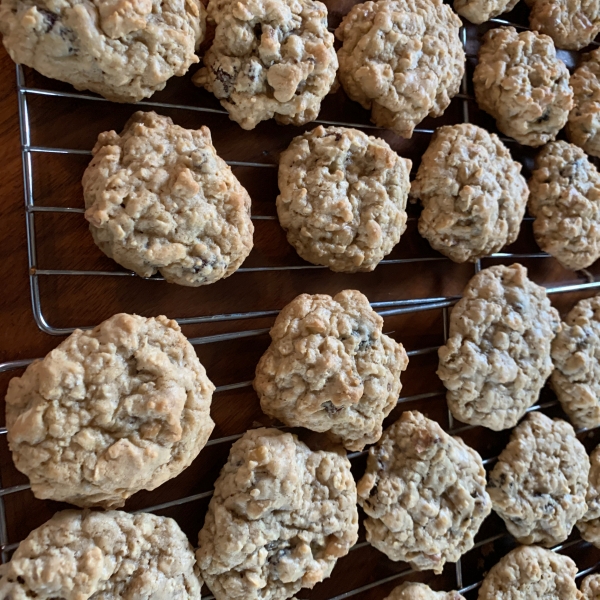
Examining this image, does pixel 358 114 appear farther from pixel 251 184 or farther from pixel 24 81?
pixel 24 81

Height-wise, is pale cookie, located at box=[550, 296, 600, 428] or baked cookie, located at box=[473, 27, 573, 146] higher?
baked cookie, located at box=[473, 27, 573, 146]

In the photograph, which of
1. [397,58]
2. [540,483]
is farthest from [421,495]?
[397,58]

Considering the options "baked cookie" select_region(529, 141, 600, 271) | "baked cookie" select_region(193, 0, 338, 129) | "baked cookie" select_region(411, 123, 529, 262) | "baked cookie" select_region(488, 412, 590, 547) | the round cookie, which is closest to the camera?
the round cookie

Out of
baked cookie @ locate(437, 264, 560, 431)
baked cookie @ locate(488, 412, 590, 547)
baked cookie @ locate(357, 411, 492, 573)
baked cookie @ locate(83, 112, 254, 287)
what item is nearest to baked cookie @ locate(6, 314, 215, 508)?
baked cookie @ locate(83, 112, 254, 287)

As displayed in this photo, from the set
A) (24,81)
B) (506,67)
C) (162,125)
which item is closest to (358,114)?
(506,67)

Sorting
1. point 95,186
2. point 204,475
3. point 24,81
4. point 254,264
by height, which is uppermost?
point 24,81

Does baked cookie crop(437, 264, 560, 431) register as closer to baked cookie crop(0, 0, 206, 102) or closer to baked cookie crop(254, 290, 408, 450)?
baked cookie crop(254, 290, 408, 450)

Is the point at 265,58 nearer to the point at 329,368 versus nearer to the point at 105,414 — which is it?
the point at 329,368
